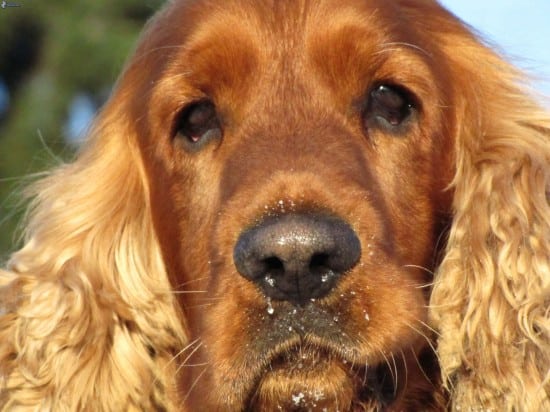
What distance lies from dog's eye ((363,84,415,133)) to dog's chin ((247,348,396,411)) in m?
0.84

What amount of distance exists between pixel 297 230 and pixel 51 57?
10.7 metres

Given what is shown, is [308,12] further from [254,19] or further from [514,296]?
[514,296]

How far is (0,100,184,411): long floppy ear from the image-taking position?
380 cm

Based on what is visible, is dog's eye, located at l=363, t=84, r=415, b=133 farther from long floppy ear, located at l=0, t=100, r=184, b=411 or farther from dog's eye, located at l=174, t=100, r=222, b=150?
long floppy ear, located at l=0, t=100, r=184, b=411

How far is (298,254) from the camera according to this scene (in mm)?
3121

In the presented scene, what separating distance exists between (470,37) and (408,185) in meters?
0.71

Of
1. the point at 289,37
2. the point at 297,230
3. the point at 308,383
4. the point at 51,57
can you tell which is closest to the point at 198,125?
the point at 289,37

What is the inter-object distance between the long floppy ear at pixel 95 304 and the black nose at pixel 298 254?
739mm

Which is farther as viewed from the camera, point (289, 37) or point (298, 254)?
point (289, 37)

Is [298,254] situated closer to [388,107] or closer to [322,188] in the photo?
[322,188]

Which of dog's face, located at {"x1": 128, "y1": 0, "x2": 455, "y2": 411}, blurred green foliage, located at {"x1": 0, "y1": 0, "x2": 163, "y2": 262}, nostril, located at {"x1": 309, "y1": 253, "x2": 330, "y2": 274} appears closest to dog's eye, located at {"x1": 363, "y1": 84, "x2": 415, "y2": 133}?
dog's face, located at {"x1": 128, "y1": 0, "x2": 455, "y2": 411}

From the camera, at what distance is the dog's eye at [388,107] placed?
3.71 metres

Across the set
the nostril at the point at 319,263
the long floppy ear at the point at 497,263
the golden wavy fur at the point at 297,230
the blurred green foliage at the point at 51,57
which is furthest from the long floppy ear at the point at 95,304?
the blurred green foliage at the point at 51,57

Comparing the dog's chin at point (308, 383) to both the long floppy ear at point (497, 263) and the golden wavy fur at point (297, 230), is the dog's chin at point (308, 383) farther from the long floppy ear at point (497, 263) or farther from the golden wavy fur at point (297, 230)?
the long floppy ear at point (497, 263)
